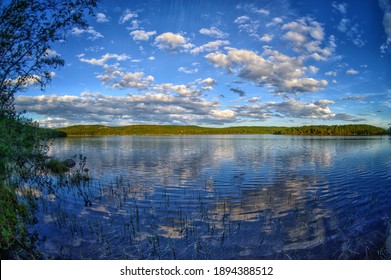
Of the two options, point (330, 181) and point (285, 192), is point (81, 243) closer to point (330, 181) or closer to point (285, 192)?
point (285, 192)

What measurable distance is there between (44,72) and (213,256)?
506 inches

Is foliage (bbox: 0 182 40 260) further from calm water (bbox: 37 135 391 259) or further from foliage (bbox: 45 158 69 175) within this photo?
foliage (bbox: 45 158 69 175)

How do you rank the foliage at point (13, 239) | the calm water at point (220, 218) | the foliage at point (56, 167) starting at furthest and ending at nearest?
the foliage at point (56, 167)
the calm water at point (220, 218)
the foliage at point (13, 239)

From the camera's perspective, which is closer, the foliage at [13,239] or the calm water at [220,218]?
the foliage at [13,239]

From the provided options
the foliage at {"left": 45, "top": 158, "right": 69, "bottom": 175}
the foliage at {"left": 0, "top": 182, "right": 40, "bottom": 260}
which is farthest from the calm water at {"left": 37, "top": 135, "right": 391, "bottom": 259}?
the foliage at {"left": 45, "top": 158, "right": 69, "bottom": 175}

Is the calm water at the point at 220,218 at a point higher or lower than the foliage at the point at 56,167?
lower

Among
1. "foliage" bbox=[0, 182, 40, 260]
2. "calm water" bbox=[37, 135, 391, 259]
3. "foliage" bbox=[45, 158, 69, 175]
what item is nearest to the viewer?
"foliage" bbox=[0, 182, 40, 260]

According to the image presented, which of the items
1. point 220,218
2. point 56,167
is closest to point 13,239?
point 220,218

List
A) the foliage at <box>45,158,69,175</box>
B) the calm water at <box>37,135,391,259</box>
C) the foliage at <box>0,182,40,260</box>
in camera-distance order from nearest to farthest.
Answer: the foliage at <box>0,182,40,260</box>
the calm water at <box>37,135,391,259</box>
the foliage at <box>45,158,69,175</box>

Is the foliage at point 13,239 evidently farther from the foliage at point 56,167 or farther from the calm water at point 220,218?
the foliage at point 56,167

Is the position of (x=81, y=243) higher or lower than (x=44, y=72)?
lower

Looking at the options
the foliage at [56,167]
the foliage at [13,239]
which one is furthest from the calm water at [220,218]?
the foliage at [56,167]

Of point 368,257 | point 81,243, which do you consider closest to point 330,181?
point 368,257
